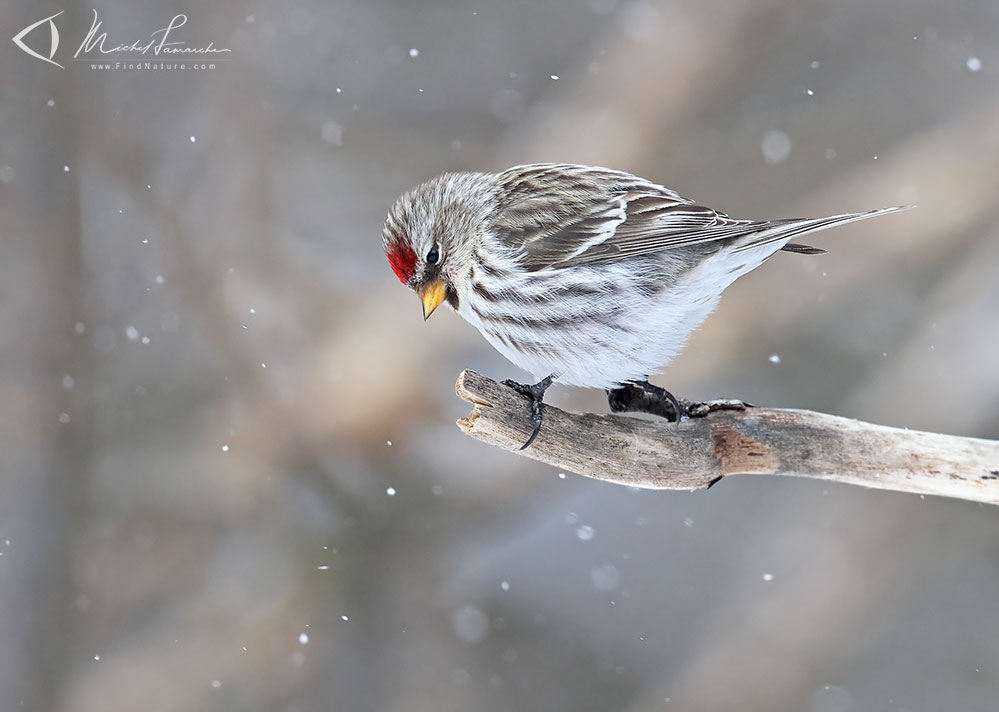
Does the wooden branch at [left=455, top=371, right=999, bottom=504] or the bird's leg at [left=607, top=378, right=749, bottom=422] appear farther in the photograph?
the bird's leg at [left=607, top=378, right=749, bottom=422]

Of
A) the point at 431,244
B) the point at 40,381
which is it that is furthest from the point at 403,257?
the point at 40,381

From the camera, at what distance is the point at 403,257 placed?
2613 millimetres

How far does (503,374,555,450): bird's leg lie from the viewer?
240 cm

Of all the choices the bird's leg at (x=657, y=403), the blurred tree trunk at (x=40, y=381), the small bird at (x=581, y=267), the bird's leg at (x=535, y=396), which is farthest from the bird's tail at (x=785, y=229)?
the blurred tree trunk at (x=40, y=381)

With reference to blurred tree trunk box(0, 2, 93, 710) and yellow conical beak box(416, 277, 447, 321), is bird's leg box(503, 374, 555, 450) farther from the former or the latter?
blurred tree trunk box(0, 2, 93, 710)

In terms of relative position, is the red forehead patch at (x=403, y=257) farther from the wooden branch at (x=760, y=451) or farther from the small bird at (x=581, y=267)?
the wooden branch at (x=760, y=451)

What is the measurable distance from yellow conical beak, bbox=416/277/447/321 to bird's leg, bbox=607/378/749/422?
1.81 ft

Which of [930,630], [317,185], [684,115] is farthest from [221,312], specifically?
[930,630]

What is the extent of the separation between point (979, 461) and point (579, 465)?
38.3 inches

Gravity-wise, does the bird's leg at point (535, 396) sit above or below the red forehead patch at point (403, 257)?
below

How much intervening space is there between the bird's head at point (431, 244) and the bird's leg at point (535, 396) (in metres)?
0.32

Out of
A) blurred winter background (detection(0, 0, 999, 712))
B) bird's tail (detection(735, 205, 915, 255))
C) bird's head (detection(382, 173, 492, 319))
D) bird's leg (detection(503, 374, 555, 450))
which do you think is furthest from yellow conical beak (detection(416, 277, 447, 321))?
blurred winter background (detection(0, 0, 999, 712))

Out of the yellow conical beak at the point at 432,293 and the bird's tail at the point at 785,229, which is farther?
the yellow conical beak at the point at 432,293

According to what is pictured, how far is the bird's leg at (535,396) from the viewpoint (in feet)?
7.87
